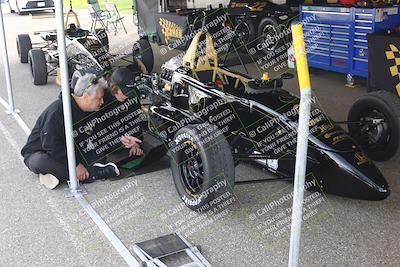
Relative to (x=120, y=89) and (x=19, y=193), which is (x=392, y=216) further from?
(x=19, y=193)

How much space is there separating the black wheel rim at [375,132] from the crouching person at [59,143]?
2.08 m

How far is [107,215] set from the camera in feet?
10.8

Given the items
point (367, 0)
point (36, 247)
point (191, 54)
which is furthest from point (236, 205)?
point (367, 0)

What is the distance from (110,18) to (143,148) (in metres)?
10.8

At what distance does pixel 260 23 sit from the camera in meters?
8.91

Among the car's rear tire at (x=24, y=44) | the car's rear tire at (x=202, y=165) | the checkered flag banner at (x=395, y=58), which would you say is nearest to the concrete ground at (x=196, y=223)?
the car's rear tire at (x=202, y=165)

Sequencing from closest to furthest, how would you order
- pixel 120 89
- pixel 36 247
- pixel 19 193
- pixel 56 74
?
pixel 36 247, pixel 19 193, pixel 120 89, pixel 56 74

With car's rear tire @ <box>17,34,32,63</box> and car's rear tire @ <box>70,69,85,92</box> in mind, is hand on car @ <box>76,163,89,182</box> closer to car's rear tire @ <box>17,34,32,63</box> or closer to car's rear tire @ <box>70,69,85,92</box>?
car's rear tire @ <box>70,69,85,92</box>

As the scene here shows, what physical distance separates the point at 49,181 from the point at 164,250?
51.8 inches

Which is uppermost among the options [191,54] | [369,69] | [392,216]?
[191,54]

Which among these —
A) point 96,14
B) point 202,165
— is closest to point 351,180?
point 202,165

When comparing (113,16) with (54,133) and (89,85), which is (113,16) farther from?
(54,133)

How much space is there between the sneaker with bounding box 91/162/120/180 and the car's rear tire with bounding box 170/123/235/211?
635 millimetres

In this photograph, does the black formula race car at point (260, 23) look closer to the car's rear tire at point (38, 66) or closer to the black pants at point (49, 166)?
the car's rear tire at point (38, 66)
